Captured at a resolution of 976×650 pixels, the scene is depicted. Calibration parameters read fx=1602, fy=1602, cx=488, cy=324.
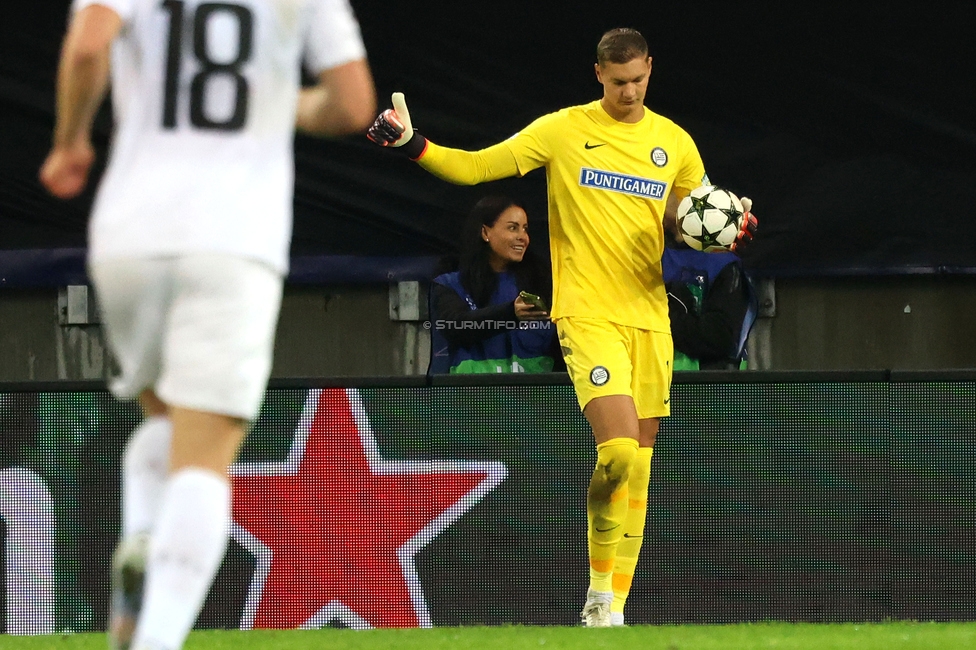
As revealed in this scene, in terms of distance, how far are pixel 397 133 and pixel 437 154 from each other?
209mm

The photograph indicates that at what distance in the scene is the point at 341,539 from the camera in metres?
5.64

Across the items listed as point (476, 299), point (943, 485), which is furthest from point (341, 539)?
point (943, 485)

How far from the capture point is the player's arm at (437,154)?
5633 millimetres

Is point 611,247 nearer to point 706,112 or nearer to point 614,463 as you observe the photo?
point 614,463

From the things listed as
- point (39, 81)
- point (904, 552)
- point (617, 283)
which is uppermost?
point (39, 81)

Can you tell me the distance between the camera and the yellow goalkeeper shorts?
5574 millimetres

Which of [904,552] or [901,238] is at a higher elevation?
[901,238]

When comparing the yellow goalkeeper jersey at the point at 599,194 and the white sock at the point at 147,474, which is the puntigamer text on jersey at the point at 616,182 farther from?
the white sock at the point at 147,474

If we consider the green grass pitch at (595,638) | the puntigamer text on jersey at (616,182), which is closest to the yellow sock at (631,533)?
the green grass pitch at (595,638)

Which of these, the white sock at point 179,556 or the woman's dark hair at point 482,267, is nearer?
the white sock at point 179,556

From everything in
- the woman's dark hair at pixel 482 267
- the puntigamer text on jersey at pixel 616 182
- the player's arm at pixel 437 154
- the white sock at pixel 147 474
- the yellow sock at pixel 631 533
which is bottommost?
the yellow sock at pixel 631 533

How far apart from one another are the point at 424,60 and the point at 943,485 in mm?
3727

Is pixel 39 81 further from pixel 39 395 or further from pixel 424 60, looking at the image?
pixel 39 395

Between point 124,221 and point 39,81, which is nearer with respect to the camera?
point 124,221
